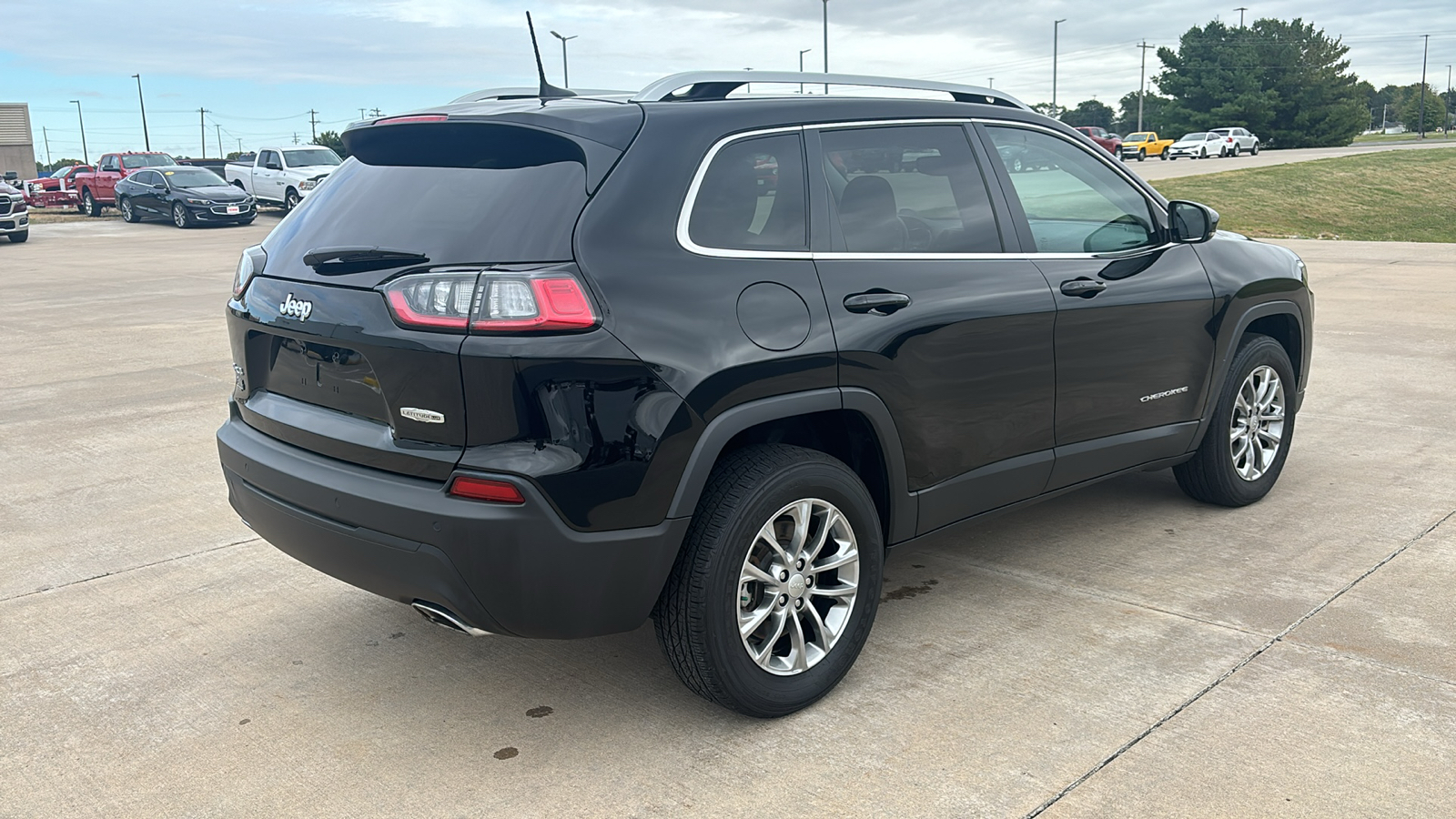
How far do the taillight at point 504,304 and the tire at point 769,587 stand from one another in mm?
636

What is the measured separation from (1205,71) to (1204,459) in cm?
7533

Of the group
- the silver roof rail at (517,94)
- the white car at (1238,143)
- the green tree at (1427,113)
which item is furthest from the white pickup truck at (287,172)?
the green tree at (1427,113)

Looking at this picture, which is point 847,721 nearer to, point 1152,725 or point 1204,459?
point 1152,725

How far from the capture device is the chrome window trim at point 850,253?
321 centimetres

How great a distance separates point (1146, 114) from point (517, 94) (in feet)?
318

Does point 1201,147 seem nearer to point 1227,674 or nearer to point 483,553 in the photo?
point 1227,674

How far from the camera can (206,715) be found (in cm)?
348

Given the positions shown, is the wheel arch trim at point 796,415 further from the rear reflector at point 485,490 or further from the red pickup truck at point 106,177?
the red pickup truck at point 106,177

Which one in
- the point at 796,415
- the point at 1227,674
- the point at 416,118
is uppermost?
the point at 416,118

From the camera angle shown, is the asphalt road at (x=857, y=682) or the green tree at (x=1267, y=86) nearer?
the asphalt road at (x=857, y=682)

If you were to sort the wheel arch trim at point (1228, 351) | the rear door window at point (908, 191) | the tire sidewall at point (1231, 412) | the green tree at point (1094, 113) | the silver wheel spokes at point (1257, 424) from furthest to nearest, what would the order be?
the green tree at point (1094, 113)
the silver wheel spokes at point (1257, 424)
the tire sidewall at point (1231, 412)
the wheel arch trim at point (1228, 351)
the rear door window at point (908, 191)

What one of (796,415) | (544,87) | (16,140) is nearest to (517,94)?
(544,87)

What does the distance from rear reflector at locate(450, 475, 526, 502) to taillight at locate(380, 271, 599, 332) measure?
0.36 meters

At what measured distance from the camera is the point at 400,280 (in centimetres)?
308
